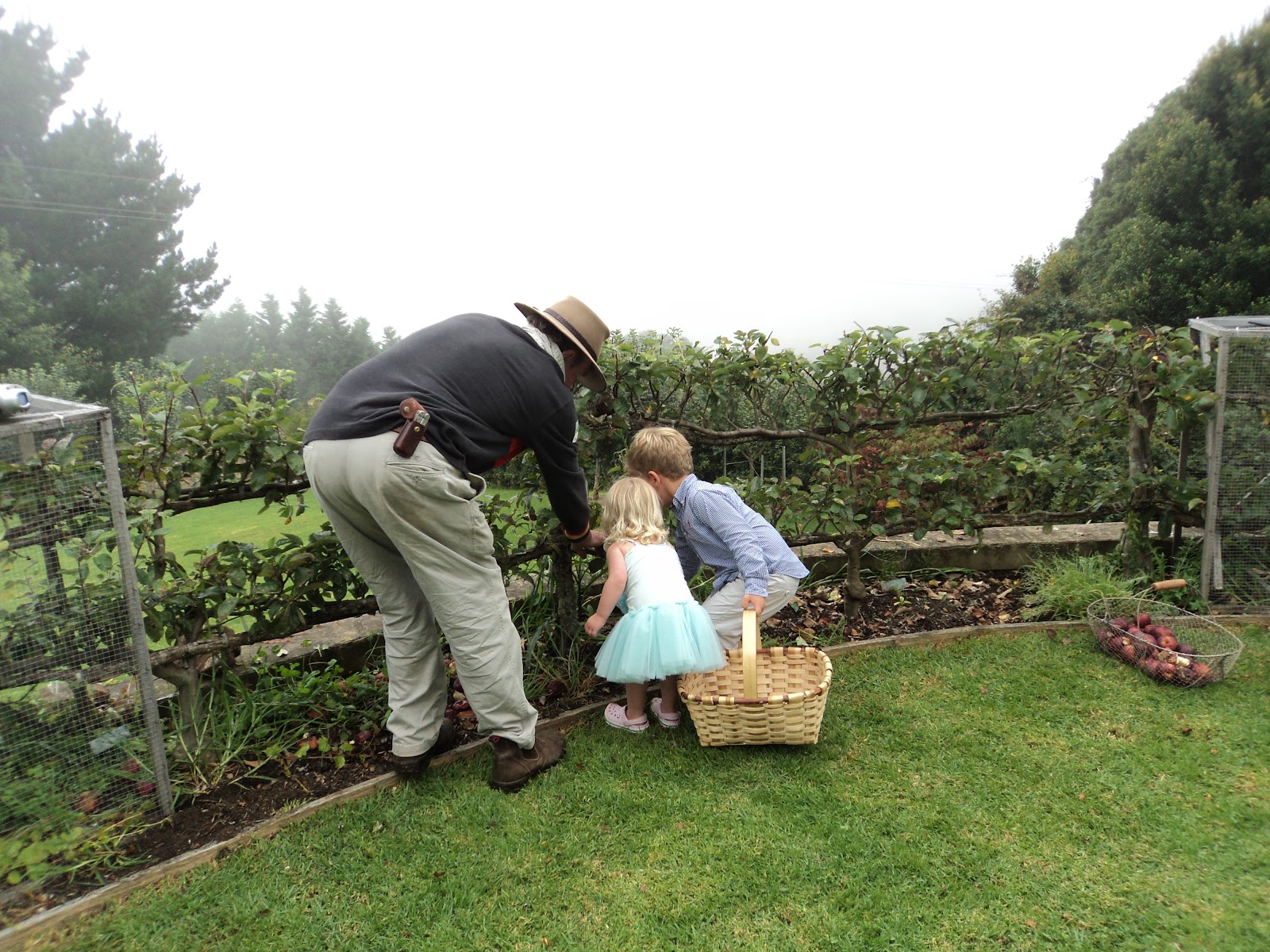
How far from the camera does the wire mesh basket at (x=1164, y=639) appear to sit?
9.37 feet

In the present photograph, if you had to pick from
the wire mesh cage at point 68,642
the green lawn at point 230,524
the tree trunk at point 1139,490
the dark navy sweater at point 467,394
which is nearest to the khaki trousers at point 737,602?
the dark navy sweater at point 467,394

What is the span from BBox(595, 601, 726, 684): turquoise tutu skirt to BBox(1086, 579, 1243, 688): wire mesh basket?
1.88 m

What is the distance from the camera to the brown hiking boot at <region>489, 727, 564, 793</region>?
7.91ft

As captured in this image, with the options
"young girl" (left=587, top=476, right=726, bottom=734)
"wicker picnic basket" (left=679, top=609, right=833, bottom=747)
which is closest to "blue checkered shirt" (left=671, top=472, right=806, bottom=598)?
"young girl" (left=587, top=476, right=726, bottom=734)

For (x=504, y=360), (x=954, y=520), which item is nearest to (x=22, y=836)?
(x=504, y=360)

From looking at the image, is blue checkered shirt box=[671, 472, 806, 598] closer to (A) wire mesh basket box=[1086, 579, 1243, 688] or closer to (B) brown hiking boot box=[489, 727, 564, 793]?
(B) brown hiking boot box=[489, 727, 564, 793]

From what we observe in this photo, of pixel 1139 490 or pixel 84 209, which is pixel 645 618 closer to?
pixel 1139 490

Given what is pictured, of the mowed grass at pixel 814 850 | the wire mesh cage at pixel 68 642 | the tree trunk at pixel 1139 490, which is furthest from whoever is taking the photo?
the tree trunk at pixel 1139 490

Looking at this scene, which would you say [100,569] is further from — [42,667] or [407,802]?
[407,802]

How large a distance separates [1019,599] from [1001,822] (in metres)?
1.99

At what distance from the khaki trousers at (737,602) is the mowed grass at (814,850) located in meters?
0.47

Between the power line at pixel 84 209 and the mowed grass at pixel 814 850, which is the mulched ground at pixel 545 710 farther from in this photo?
the power line at pixel 84 209

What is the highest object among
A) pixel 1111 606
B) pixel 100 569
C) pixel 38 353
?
pixel 38 353

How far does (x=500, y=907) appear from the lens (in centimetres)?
194
